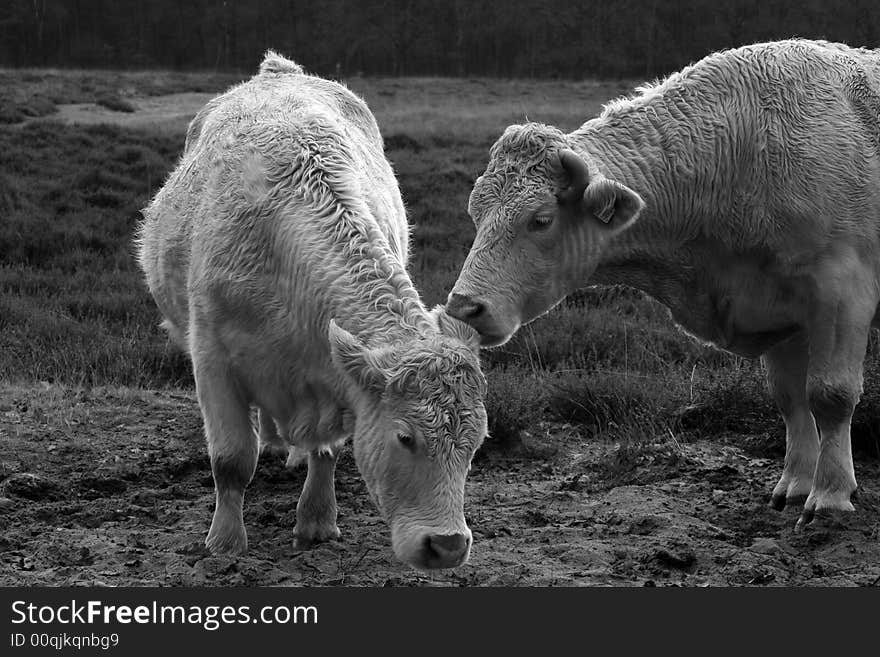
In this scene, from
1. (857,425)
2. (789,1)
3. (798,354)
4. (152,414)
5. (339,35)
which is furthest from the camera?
(339,35)

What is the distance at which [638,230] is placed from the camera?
597 cm

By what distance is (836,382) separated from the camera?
19.3ft

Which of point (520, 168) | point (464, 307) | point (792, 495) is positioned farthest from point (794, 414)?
point (464, 307)

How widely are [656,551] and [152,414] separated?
13.5 feet

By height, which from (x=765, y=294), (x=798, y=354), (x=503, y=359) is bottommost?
(x=503, y=359)

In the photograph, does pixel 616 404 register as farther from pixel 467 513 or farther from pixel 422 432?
pixel 422 432

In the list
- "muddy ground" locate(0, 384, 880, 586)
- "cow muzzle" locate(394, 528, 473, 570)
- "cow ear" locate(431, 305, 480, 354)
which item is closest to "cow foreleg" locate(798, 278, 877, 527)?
"muddy ground" locate(0, 384, 880, 586)

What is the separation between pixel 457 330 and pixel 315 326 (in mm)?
702

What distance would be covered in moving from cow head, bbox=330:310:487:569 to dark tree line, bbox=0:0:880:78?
23.9 meters

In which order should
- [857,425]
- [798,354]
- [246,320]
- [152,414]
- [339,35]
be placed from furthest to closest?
[339,35], [152,414], [857,425], [798,354], [246,320]

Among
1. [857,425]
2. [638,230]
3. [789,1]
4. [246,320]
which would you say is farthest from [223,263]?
[789,1]

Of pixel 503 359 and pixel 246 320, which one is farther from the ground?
pixel 246 320

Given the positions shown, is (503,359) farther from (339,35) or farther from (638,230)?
(339,35)

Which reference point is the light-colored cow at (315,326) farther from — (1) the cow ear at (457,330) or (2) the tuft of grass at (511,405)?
(2) the tuft of grass at (511,405)
